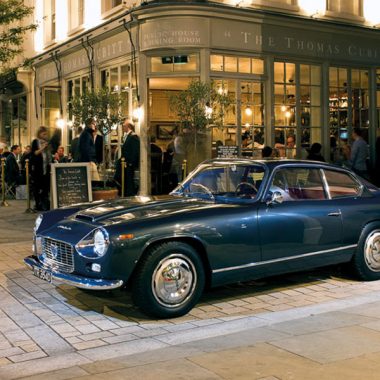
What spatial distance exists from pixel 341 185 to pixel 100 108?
23.7 ft

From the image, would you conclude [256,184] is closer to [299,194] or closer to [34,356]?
[299,194]

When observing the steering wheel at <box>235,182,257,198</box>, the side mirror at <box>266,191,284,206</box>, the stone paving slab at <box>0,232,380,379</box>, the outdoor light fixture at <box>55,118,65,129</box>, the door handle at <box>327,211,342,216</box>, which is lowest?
the stone paving slab at <box>0,232,380,379</box>

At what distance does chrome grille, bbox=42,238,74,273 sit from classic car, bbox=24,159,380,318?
0.04 ft

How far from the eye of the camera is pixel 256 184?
679 centimetres

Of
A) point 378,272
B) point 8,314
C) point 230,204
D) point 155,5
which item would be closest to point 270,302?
point 230,204

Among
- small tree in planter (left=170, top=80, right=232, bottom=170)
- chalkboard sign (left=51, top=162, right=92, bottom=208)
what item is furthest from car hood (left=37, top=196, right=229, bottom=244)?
small tree in planter (left=170, top=80, right=232, bottom=170)

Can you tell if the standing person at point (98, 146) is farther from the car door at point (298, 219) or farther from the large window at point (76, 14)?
the car door at point (298, 219)

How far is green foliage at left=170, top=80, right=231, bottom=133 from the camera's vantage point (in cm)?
1340

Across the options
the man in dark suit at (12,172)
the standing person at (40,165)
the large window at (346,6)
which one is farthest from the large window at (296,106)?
the man in dark suit at (12,172)

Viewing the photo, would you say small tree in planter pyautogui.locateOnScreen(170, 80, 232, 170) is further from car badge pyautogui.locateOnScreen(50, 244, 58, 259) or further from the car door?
car badge pyautogui.locateOnScreen(50, 244, 58, 259)

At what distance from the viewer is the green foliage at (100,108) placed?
13367 millimetres

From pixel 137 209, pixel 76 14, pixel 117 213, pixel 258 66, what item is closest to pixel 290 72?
pixel 258 66

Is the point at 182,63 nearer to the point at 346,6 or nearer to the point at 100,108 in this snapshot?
the point at 100,108

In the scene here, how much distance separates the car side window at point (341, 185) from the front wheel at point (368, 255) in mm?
482
